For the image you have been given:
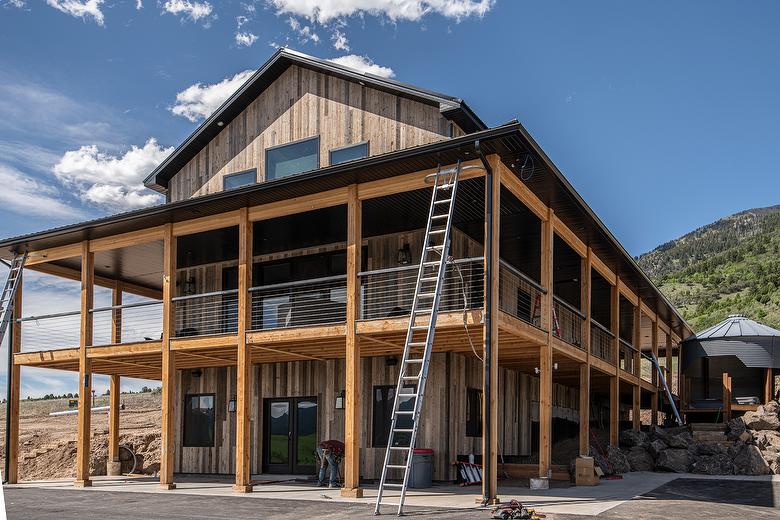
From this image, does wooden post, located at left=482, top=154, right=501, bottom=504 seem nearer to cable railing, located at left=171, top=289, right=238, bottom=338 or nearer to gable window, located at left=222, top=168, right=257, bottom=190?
gable window, located at left=222, top=168, right=257, bottom=190

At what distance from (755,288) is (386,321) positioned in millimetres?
66817

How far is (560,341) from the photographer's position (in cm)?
1742

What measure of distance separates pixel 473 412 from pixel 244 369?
5695 millimetres

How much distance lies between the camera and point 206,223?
17375mm

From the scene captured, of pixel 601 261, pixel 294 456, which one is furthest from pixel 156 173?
pixel 601 261

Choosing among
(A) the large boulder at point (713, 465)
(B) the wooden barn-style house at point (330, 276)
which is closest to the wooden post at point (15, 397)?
(B) the wooden barn-style house at point (330, 276)

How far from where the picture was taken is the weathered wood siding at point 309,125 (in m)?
17.0

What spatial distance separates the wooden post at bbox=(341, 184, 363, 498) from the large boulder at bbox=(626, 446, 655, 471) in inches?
421

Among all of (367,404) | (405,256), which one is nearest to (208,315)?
(367,404)

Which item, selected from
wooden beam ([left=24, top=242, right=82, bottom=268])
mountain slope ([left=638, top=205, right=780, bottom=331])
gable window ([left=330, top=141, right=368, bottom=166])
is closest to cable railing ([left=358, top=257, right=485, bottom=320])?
gable window ([left=330, top=141, right=368, bottom=166])

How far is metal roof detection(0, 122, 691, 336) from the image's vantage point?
13.5m

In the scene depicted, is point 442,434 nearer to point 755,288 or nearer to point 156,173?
point 156,173

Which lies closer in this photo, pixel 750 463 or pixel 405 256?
pixel 405 256

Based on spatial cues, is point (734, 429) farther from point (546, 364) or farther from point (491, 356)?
point (491, 356)
